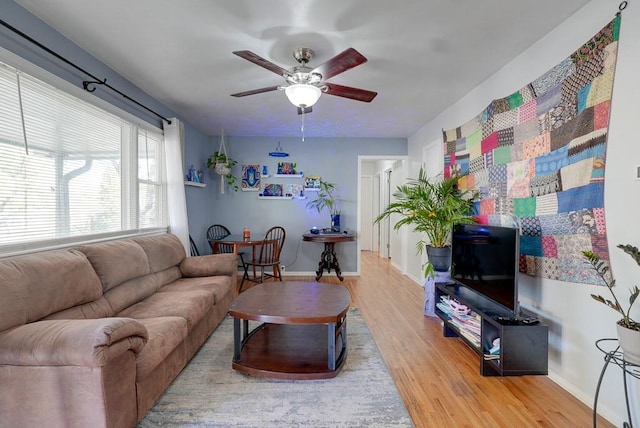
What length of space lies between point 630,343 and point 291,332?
2.13m

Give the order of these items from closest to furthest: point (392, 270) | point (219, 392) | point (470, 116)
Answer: point (219, 392) → point (470, 116) → point (392, 270)

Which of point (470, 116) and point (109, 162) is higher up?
point (470, 116)

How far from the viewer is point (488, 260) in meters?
2.35

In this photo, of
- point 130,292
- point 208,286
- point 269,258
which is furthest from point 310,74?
point 269,258

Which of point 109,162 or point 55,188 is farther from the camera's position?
point 109,162

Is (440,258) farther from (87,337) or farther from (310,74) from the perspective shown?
(87,337)

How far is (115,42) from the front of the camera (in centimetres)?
229

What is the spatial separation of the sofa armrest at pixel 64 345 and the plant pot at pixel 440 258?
2750 mm

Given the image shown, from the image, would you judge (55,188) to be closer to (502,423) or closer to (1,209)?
(1,209)

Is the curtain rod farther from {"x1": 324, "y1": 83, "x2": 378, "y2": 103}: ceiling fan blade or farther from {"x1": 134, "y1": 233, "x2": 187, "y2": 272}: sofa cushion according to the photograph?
{"x1": 324, "y1": 83, "x2": 378, "y2": 103}: ceiling fan blade

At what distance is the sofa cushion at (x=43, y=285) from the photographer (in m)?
1.51

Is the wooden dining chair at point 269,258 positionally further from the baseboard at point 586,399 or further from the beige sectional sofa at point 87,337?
the baseboard at point 586,399

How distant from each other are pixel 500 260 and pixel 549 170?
0.71 m

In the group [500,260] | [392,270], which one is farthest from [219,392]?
[392,270]
